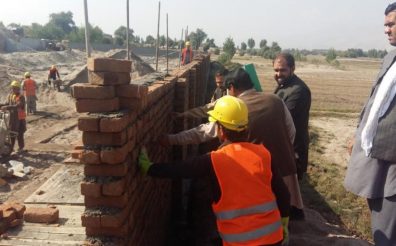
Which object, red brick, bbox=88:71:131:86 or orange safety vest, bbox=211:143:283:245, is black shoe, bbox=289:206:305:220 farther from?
red brick, bbox=88:71:131:86

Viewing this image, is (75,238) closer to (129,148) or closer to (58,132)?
(129,148)

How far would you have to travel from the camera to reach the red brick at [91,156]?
8.21 feet

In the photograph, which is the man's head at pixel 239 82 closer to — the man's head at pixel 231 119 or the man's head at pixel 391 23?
the man's head at pixel 231 119

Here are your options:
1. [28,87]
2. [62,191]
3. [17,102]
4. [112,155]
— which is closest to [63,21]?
[28,87]

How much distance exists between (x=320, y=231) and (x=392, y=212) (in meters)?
2.25

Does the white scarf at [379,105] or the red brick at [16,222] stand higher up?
the white scarf at [379,105]

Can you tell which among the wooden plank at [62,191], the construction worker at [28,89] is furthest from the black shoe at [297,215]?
the construction worker at [28,89]

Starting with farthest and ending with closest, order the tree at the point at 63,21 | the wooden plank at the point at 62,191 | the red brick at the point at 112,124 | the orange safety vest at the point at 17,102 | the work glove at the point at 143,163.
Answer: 1. the tree at the point at 63,21
2. the orange safety vest at the point at 17,102
3. the wooden plank at the point at 62,191
4. the work glove at the point at 143,163
5. the red brick at the point at 112,124

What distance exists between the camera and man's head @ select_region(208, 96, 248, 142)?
101 inches

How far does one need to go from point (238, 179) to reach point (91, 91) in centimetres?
102

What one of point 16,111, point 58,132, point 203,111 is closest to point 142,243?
point 203,111

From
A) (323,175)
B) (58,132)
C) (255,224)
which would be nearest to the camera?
(255,224)

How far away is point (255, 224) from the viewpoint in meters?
2.52

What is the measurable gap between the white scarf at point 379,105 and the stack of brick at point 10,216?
3.14m
